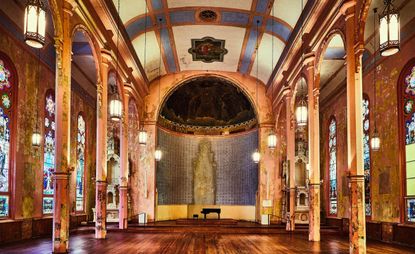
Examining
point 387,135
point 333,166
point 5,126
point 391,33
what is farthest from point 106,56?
point 333,166

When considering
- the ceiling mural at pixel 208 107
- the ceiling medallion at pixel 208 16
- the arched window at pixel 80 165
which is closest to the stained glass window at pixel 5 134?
the arched window at pixel 80 165

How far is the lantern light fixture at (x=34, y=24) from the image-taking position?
7871 mm

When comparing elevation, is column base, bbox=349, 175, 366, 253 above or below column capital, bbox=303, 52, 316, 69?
below

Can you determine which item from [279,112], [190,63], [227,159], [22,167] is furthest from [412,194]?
[227,159]

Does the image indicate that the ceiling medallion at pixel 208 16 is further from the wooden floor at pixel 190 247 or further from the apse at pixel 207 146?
the apse at pixel 207 146

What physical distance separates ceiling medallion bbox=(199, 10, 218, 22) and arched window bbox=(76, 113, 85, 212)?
304 inches

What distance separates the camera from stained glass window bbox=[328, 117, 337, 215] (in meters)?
22.2

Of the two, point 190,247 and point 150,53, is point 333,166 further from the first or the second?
point 190,247

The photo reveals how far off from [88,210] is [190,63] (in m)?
9.51

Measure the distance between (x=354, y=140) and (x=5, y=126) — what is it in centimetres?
1035

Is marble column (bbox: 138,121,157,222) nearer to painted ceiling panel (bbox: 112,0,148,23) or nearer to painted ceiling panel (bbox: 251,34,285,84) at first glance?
painted ceiling panel (bbox: 251,34,285,84)

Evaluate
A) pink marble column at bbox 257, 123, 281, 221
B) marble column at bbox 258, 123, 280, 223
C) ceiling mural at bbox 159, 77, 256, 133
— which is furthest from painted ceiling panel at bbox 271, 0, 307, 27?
ceiling mural at bbox 159, 77, 256, 133

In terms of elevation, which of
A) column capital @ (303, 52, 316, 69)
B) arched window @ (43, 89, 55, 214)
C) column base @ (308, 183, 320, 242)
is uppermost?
column capital @ (303, 52, 316, 69)

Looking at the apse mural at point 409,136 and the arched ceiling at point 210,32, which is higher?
the arched ceiling at point 210,32
